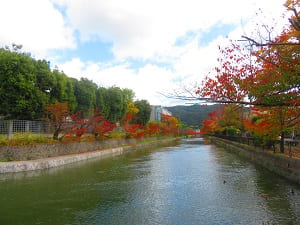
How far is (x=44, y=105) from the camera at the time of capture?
1992 centimetres

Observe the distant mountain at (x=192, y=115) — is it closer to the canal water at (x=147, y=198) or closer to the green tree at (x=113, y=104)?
the green tree at (x=113, y=104)

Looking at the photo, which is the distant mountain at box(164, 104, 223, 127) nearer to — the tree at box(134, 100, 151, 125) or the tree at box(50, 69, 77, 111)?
the tree at box(134, 100, 151, 125)

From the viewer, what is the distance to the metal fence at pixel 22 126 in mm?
18062

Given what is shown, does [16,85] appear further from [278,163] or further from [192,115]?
[192,115]

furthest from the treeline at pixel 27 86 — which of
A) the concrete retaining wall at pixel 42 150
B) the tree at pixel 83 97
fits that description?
the concrete retaining wall at pixel 42 150

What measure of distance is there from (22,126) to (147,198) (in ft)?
44.4

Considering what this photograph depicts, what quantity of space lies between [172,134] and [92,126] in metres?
52.0

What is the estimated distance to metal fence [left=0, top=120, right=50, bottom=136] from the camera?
59.3 feet

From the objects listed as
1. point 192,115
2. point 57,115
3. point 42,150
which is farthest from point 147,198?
point 192,115

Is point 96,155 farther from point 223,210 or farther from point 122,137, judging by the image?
point 223,210

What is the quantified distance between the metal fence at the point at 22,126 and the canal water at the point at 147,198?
5782mm

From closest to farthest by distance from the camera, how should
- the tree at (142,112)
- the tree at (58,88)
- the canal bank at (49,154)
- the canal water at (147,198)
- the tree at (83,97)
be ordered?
the canal water at (147,198) < the canal bank at (49,154) < the tree at (58,88) < the tree at (83,97) < the tree at (142,112)

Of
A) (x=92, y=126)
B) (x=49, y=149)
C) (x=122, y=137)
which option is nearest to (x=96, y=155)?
(x=92, y=126)

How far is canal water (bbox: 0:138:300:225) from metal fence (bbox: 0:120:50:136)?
5782 mm
